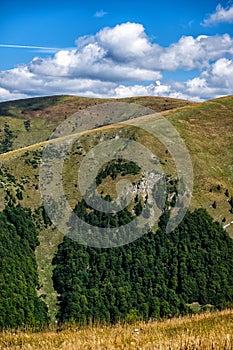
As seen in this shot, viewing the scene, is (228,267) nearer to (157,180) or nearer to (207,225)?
(207,225)

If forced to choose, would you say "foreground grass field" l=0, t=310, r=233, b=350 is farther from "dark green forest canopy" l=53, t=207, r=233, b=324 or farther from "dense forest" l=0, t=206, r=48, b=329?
"dark green forest canopy" l=53, t=207, r=233, b=324

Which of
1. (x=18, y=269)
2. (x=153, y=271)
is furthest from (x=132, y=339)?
(x=153, y=271)

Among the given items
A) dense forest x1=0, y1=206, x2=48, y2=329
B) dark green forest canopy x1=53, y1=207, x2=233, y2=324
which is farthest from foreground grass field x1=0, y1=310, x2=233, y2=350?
dark green forest canopy x1=53, y1=207, x2=233, y2=324

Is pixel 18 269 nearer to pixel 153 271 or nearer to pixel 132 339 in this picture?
pixel 153 271

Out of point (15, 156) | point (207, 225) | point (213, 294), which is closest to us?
point (213, 294)

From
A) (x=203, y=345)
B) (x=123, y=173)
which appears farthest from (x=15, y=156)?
(x=203, y=345)
